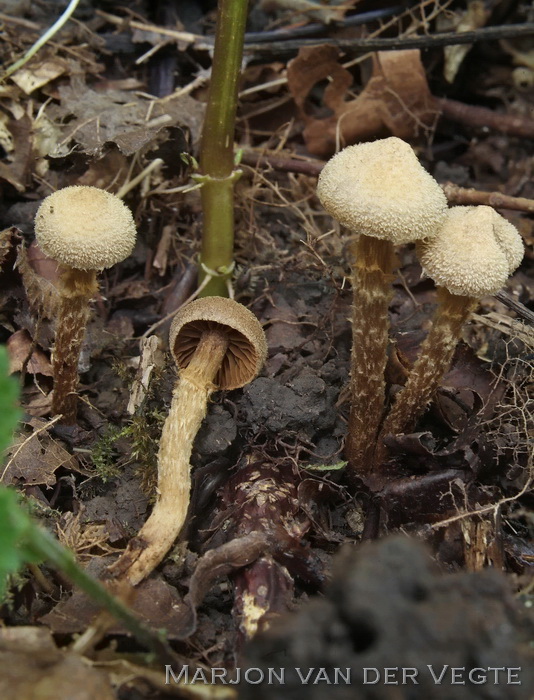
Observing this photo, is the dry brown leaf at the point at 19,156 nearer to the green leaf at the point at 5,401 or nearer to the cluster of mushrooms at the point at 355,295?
the cluster of mushrooms at the point at 355,295

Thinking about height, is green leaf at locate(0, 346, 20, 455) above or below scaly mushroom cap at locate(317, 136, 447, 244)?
below

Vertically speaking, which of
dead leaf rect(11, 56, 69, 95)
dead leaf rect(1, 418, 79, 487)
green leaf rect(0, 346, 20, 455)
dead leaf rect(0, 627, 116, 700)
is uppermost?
dead leaf rect(11, 56, 69, 95)

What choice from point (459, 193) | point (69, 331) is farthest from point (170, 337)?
point (459, 193)

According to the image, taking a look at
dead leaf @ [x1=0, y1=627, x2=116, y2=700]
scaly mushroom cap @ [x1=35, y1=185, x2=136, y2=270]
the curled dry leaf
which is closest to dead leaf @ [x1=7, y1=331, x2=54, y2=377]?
scaly mushroom cap @ [x1=35, y1=185, x2=136, y2=270]

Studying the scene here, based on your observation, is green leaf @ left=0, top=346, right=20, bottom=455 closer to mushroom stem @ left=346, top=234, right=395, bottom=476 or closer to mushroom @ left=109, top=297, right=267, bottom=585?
mushroom @ left=109, top=297, right=267, bottom=585

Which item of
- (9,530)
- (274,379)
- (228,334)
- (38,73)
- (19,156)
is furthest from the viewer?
(38,73)

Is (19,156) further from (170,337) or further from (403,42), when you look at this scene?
(403,42)

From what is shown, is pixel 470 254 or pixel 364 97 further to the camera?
pixel 364 97

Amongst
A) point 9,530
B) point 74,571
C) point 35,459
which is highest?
point 9,530
